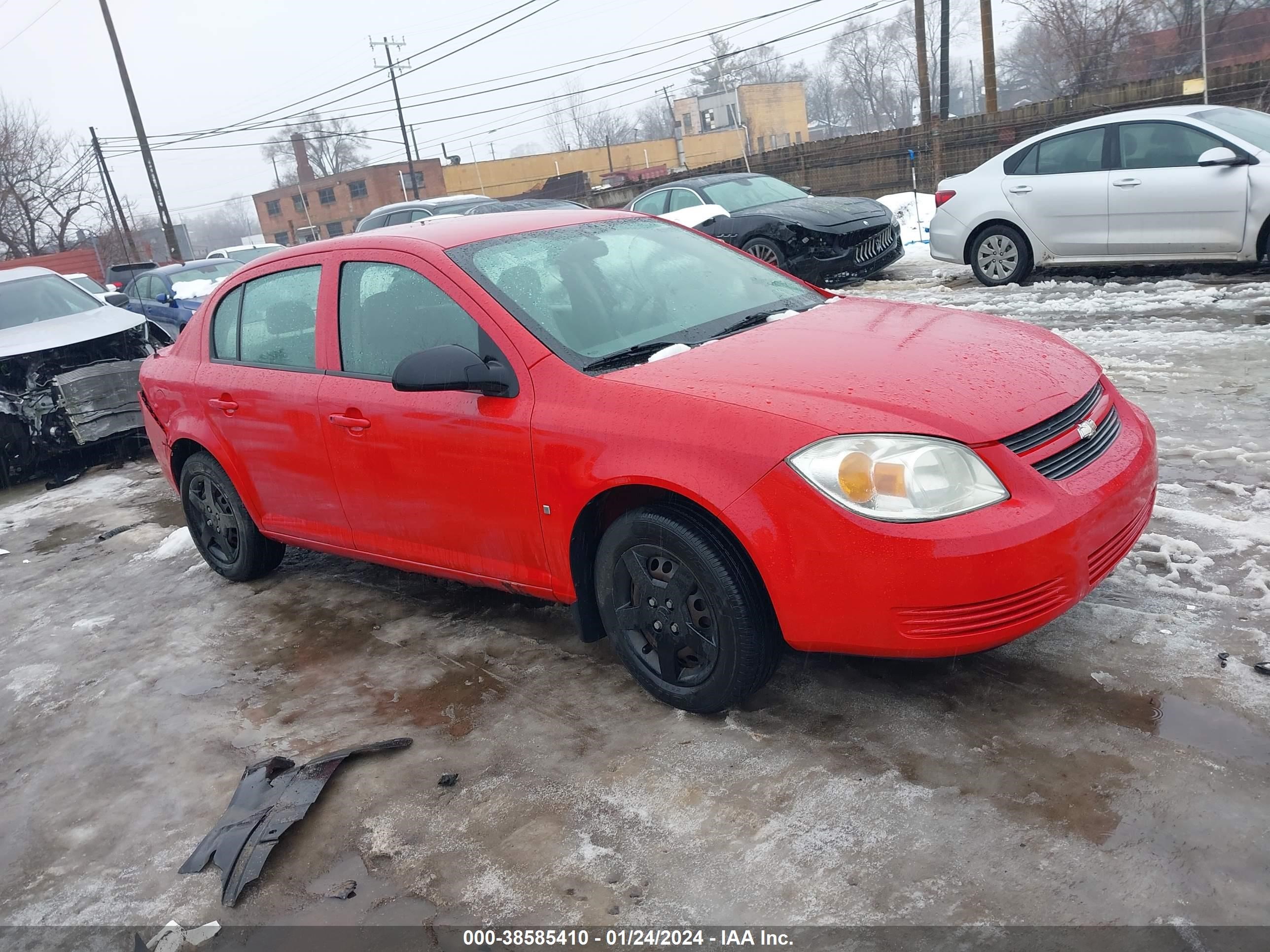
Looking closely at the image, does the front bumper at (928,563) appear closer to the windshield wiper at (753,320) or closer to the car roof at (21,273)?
the windshield wiper at (753,320)

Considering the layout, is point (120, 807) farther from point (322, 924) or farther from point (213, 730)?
point (322, 924)

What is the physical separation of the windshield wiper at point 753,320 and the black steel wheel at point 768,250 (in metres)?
7.46

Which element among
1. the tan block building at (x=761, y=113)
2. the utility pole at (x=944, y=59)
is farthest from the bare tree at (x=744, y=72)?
the utility pole at (x=944, y=59)

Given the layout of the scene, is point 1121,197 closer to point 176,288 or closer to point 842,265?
point 842,265

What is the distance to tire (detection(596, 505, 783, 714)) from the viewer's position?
301 centimetres

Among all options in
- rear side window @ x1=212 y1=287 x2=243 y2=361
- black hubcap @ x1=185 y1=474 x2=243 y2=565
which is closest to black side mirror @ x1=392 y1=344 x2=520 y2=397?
rear side window @ x1=212 y1=287 x2=243 y2=361

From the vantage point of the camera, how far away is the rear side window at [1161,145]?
8.48m

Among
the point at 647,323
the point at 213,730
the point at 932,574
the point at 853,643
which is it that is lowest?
the point at 213,730

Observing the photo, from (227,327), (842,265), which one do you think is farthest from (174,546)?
(842,265)

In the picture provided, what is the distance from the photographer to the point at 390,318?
157 inches

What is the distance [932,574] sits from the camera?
2699mm

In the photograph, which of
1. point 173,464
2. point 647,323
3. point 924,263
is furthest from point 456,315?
point 924,263

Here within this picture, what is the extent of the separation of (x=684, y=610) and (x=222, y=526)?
3.16 metres

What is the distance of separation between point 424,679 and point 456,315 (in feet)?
4.68
